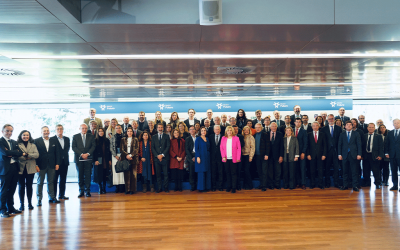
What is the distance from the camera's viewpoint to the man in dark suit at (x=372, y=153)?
673cm

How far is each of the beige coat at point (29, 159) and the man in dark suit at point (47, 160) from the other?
0.25 m

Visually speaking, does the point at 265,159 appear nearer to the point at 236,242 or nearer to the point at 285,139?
the point at 285,139

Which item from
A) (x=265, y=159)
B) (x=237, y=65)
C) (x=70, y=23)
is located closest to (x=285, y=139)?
(x=265, y=159)

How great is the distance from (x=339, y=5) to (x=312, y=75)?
12.9 feet

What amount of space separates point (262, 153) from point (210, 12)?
4.25 meters

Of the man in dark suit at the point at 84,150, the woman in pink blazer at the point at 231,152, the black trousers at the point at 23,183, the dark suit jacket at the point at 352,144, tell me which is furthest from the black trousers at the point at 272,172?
the black trousers at the point at 23,183

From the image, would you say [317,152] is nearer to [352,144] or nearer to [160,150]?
[352,144]

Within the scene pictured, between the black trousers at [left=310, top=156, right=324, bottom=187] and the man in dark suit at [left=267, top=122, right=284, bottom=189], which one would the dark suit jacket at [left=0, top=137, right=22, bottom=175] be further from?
the black trousers at [left=310, top=156, right=324, bottom=187]

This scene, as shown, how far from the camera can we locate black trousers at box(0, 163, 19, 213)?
5.06 metres

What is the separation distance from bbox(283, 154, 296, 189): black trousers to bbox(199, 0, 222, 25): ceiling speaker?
454cm

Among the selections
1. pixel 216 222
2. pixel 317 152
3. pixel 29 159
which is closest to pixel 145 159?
pixel 29 159

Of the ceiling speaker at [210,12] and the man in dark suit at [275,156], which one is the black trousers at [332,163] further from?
the ceiling speaker at [210,12]

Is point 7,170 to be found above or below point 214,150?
below

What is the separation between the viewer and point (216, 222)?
435 cm
